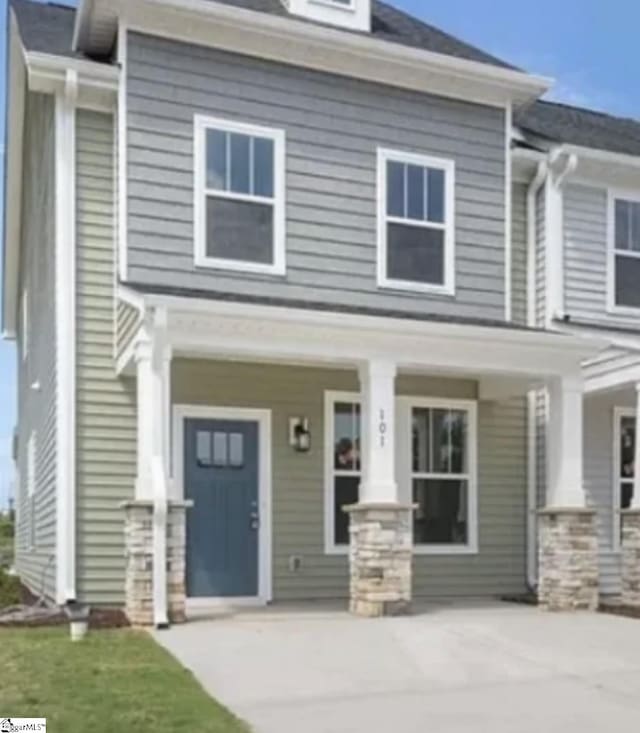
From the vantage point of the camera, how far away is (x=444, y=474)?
483 inches

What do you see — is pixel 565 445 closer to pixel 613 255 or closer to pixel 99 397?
pixel 613 255

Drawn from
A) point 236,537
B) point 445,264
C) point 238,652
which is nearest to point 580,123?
point 445,264

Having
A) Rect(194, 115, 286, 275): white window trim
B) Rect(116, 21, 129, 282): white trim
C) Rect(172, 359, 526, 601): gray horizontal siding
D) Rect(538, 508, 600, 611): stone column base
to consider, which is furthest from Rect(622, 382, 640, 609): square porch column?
Rect(116, 21, 129, 282): white trim

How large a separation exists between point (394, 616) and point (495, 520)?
306cm

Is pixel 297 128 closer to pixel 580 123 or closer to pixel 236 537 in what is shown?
pixel 236 537

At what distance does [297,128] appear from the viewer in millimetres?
11289

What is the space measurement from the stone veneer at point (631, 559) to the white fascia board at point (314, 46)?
495 centimetres

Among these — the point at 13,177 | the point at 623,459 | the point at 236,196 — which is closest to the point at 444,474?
the point at 623,459

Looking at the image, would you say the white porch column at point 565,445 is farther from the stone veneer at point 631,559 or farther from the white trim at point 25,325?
the white trim at point 25,325

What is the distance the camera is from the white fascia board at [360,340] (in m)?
9.49

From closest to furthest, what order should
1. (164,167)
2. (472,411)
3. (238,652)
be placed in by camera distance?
1. (238,652)
2. (164,167)
3. (472,411)

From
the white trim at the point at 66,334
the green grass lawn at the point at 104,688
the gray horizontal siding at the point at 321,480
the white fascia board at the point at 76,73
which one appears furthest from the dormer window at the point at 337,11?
the green grass lawn at the point at 104,688

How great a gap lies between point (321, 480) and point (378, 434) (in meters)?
1.82

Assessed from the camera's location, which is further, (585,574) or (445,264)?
(445,264)
